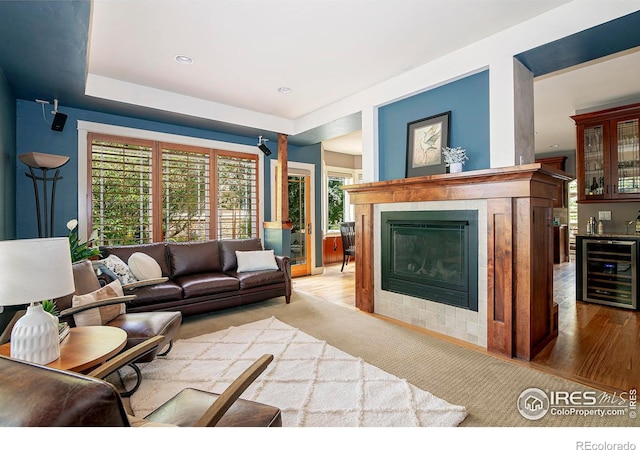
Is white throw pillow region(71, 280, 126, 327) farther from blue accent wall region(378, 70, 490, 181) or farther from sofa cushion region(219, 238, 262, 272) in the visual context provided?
blue accent wall region(378, 70, 490, 181)

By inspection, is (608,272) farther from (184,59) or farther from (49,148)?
(49,148)

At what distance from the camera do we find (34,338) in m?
1.54

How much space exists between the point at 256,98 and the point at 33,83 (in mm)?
2353

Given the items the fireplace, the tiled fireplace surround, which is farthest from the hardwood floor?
the fireplace

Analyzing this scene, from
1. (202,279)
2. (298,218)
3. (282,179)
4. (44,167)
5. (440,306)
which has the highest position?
(282,179)

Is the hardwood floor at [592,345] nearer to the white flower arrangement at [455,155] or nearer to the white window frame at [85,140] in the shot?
the white flower arrangement at [455,155]

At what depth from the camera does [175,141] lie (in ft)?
15.7

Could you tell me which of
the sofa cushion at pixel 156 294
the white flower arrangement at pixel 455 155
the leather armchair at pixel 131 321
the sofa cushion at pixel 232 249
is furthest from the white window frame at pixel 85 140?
the white flower arrangement at pixel 455 155

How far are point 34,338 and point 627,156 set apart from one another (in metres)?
6.26

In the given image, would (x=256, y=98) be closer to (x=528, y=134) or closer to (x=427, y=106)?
(x=427, y=106)

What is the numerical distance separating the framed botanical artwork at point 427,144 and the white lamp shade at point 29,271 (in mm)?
3157

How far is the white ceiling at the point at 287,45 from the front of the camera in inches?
98.7

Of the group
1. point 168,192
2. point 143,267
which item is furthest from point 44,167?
point 168,192

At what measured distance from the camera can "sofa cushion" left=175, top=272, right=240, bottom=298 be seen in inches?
141
